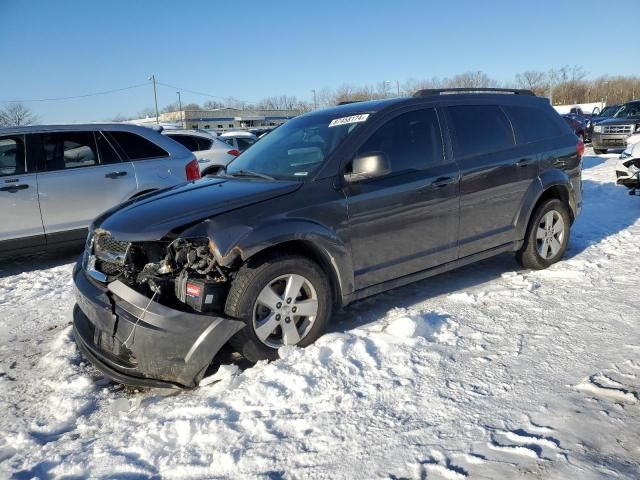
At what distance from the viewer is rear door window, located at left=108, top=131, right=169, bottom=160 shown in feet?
22.4

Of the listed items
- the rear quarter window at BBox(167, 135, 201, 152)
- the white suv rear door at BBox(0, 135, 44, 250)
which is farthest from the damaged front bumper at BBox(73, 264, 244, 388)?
the rear quarter window at BBox(167, 135, 201, 152)

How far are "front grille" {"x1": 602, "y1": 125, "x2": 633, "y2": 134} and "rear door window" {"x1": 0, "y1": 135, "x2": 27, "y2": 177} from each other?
17458 millimetres

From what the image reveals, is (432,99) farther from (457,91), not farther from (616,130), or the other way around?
(616,130)

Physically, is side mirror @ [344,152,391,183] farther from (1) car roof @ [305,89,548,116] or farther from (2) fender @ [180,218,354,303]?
(1) car roof @ [305,89,548,116]

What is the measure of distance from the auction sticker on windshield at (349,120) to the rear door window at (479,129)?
95 centimetres

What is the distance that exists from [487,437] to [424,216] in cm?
206

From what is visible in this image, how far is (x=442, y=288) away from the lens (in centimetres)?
502

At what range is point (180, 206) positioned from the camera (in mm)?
3543

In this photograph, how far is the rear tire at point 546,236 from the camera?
530cm

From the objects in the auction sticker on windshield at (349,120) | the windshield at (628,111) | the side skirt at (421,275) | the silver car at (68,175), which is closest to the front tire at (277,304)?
the side skirt at (421,275)

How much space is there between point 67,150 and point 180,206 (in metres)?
3.74

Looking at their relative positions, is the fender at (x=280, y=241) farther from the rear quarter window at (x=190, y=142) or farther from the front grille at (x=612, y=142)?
the front grille at (x=612, y=142)

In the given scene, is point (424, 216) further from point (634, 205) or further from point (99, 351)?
point (634, 205)

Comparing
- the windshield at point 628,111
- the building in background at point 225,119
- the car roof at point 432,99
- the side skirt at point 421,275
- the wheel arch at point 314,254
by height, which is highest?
the building in background at point 225,119
